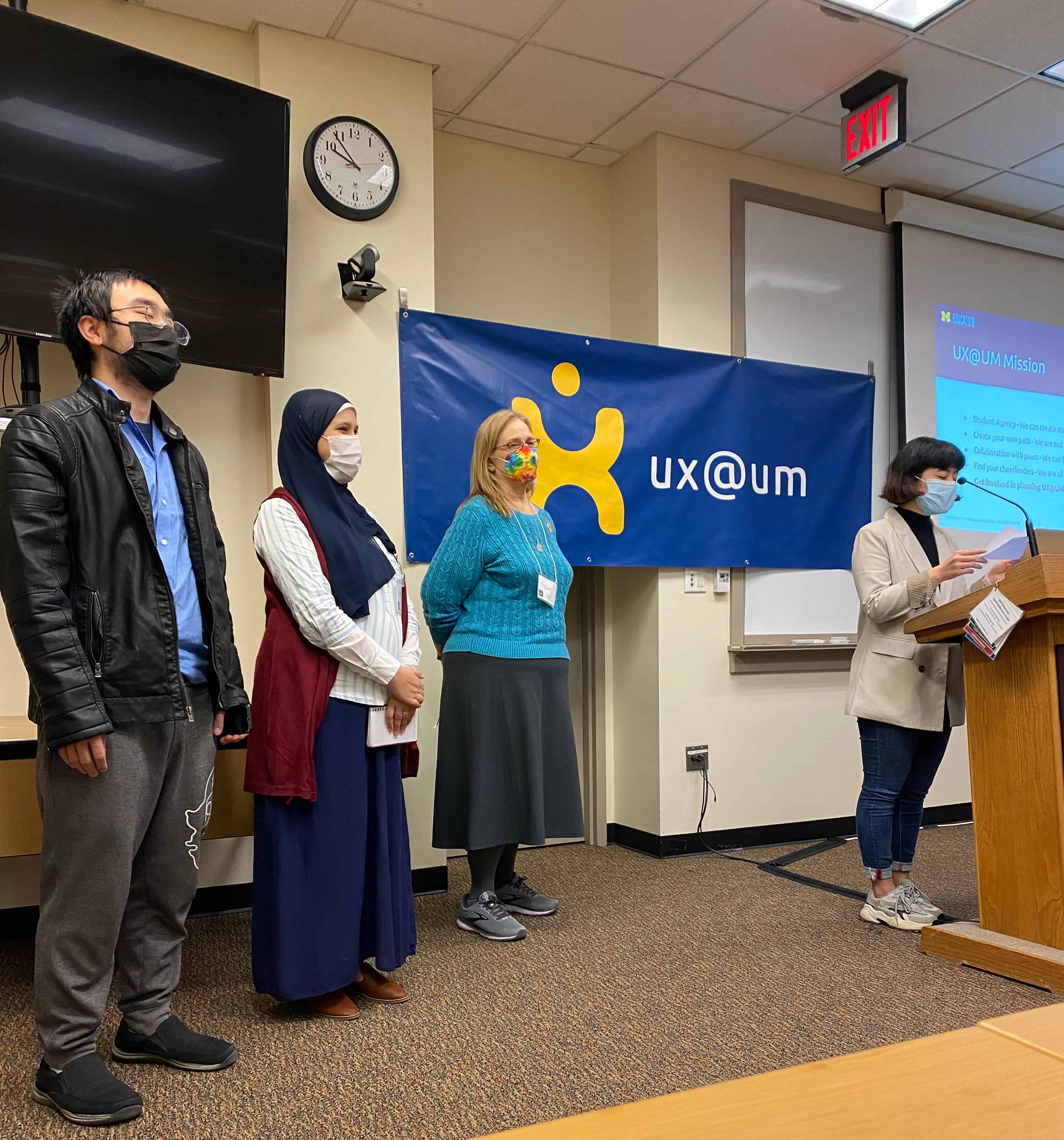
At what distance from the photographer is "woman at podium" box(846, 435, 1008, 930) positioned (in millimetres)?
2703

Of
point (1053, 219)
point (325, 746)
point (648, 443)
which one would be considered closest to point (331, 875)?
point (325, 746)

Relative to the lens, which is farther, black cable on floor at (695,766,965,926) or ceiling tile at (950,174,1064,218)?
ceiling tile at (950,174,1064,218)

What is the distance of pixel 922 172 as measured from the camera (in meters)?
4.21

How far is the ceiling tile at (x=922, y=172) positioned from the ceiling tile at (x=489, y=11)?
166 cm

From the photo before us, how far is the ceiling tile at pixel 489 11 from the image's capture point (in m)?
2.97

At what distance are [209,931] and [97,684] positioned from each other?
4.65 ft

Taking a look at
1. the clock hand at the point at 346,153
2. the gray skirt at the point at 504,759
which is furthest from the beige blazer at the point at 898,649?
the clock hand at the point at 346,153

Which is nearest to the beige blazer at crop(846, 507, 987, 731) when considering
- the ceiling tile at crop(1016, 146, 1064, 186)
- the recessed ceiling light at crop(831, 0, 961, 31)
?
the recessed ceiling light at crop(831, 0, 961, 31)

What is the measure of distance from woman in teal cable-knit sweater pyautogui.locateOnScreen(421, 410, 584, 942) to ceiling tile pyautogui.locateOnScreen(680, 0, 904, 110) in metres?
1.62

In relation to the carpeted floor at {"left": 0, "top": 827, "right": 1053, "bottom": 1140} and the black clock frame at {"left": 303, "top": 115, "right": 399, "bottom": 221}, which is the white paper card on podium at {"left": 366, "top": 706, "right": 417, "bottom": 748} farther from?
the black clock frame at {"left": 303, "top": 115, "right": 399, "bottom": 221}

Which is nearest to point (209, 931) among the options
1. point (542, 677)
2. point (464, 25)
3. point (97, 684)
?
point (542, 677)

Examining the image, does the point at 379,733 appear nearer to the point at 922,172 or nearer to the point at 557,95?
the point at 557,95

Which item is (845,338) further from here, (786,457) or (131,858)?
(131,858)

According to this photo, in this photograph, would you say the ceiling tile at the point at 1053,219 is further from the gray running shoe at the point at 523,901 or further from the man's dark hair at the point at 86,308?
the man's dark hair at the point at 86,308
